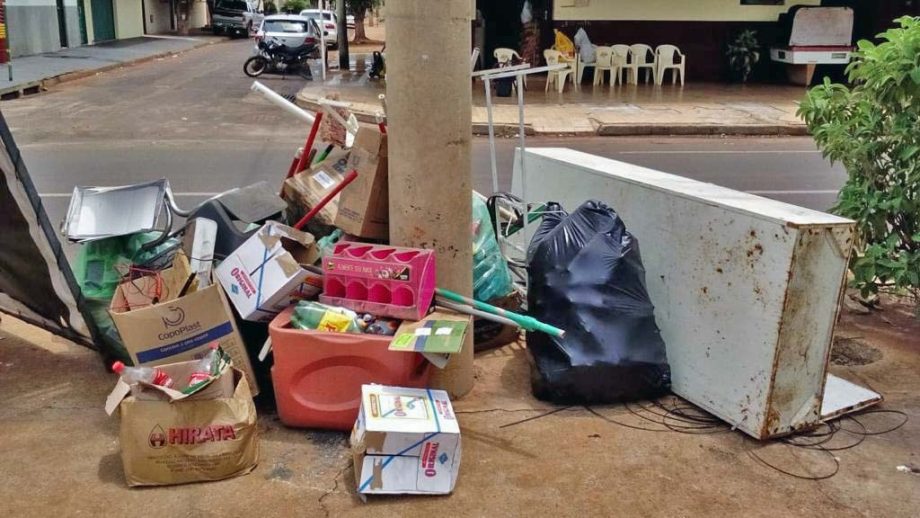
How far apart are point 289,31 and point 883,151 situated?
19.8 m

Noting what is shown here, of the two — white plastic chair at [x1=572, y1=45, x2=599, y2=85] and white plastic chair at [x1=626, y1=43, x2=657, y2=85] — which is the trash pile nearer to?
white plastic chair at [x1=572, y1=45, x2=599, y2=85]

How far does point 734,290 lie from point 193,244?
262cm

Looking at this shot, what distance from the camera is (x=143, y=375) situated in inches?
131

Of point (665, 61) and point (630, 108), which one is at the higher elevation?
point (665, 61)

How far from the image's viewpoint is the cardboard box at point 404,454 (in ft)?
10.4

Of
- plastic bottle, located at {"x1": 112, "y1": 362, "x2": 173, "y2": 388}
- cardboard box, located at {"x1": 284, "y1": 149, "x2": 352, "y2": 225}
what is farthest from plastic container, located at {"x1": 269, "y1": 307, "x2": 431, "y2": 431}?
cardboard box, located at {"x1": 284, "y1": 149, "x2": 352, "y2": 225}

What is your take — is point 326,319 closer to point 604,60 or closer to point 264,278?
point 264,278

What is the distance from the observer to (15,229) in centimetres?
395

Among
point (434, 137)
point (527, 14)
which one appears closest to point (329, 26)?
Result: point (527, 14)

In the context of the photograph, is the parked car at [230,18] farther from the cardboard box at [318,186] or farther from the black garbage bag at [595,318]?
the black garbage bag at [595,318]

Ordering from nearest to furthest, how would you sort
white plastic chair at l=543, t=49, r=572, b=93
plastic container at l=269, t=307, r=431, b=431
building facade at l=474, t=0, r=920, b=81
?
plastic container at l=269, t=307, r=431, b=431
white plastic chair at l=543, t=49, r=572, b=93
building facade at l=474, t=0, r=920, b=81

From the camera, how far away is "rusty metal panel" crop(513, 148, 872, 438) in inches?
137

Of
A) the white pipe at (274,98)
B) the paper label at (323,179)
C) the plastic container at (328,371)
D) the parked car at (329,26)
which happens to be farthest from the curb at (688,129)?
the parked car at (329,26)

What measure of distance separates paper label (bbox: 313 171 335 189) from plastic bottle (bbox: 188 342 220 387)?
1339 millimetres
